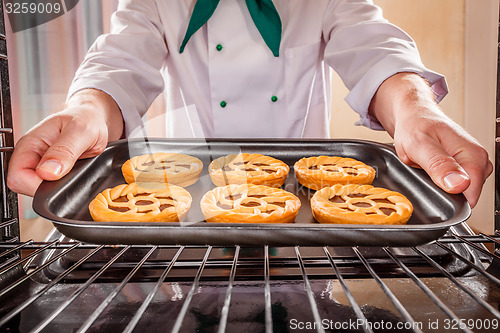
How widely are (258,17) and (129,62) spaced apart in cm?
63

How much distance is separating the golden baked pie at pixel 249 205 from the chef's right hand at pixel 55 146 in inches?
15.6

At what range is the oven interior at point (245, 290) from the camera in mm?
630

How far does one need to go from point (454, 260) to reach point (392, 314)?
31cm

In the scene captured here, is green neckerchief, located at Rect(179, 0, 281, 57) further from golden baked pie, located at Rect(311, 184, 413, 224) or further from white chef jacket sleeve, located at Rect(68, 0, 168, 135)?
golden baked pie, located at Rect(311, 184, 413, 224)

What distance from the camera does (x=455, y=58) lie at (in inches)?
161

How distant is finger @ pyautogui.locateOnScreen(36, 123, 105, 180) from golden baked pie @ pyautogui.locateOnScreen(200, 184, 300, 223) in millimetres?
385

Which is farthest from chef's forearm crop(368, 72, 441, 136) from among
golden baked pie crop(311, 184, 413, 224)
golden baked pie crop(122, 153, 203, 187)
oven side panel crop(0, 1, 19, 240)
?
oven side panel crop(0, 1, 19, 240)

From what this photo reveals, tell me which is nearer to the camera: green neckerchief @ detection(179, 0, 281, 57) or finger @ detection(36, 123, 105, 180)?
finger @ detection(36, 123, 105, 180)

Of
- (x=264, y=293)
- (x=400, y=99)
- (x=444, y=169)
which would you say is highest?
(x=400, y=99)

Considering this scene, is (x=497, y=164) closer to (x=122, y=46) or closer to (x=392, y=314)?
(x=392, y=314)

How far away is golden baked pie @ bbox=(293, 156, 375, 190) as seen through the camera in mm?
1388

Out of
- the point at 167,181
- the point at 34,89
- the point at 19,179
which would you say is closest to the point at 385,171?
the point at 167,181

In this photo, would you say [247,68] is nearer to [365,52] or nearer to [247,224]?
[365,52]

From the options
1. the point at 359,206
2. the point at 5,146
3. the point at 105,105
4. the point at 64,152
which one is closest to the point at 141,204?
the point at 64,152
